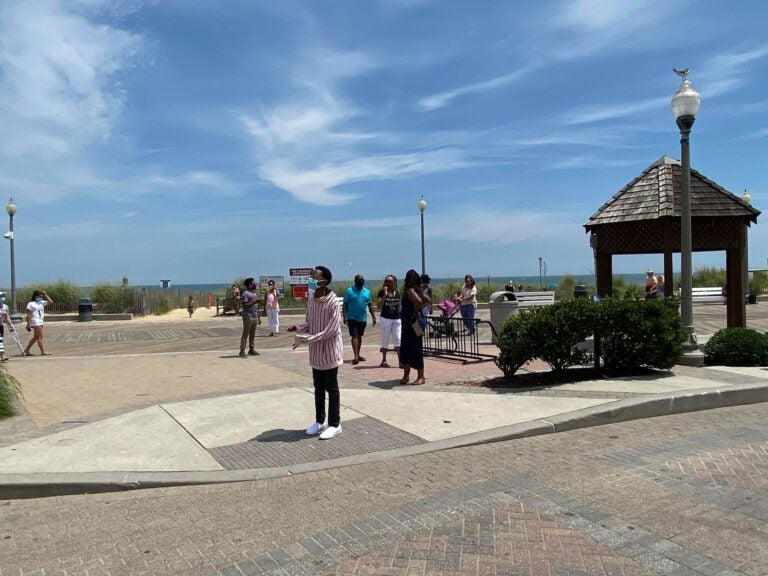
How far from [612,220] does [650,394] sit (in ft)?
18.2

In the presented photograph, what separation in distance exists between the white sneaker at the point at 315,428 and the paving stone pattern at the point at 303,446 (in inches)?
2.2

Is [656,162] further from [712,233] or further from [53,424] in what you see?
[53,424]

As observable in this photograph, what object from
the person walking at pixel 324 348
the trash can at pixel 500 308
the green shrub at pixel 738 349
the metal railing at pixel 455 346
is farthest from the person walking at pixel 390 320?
the green shrub at pixel 738 349

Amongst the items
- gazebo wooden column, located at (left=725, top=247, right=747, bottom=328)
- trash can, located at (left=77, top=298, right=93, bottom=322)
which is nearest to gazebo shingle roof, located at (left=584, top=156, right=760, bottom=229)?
gazebo wooden column, located at (left=725, top=247, right=747, bottom=328)

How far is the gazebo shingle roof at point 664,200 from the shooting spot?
38.8 ft

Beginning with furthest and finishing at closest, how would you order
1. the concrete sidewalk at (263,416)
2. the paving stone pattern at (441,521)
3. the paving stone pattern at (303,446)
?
the paving stone pattern at (303,446) < the concrete sidewalk at (263,416) < the paving stone pattern at (441,521)

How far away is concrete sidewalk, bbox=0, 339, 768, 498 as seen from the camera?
219 inches

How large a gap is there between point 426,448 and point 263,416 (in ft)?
7.33

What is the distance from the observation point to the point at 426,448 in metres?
6.02

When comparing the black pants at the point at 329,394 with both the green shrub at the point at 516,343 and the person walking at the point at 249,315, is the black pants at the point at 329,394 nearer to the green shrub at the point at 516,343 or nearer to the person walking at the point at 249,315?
the green shrub at the point at 516,343

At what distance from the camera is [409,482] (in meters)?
5.14

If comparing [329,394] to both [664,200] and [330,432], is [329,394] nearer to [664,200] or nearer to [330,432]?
[330,432]

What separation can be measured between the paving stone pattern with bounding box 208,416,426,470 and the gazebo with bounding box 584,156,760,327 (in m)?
7.76

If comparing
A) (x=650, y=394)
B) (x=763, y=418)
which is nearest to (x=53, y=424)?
(x=650, y=394)
